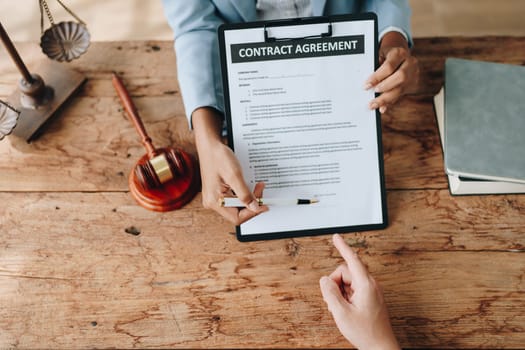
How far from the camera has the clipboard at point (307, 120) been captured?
2.75ft

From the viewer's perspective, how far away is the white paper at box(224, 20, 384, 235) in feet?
2.78

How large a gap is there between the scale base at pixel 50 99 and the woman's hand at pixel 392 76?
75cm

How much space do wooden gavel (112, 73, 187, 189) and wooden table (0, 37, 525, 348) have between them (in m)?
0.06

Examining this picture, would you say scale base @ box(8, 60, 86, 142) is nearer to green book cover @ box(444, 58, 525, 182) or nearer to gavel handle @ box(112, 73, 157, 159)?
gavel handle @ box(112, 73, 157, 159)

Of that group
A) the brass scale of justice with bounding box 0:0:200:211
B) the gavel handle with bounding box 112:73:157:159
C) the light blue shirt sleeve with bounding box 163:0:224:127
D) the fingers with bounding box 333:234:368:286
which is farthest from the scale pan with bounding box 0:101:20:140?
the fingers with bounding box 333:234:368:286

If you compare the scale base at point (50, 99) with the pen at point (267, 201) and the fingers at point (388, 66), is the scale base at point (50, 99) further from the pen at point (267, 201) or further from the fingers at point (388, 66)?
the fingers at point (388, 66)

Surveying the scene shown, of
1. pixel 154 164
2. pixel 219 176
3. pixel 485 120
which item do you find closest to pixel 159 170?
pixel 154 164

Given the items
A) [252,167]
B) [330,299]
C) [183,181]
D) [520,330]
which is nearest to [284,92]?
[252,167]

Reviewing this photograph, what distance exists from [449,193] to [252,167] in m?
0.46

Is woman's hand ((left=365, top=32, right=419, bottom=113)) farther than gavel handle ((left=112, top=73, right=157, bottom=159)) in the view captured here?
No

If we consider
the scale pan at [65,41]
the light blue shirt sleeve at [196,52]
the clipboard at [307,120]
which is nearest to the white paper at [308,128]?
the clipboard at [307,120]

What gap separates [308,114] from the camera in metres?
0.88

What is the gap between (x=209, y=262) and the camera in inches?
36.1

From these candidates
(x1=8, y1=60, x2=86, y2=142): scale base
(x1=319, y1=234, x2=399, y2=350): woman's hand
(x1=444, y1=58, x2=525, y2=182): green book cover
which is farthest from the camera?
(x1=8, y1=60, x2=86, y2=142): scale base
